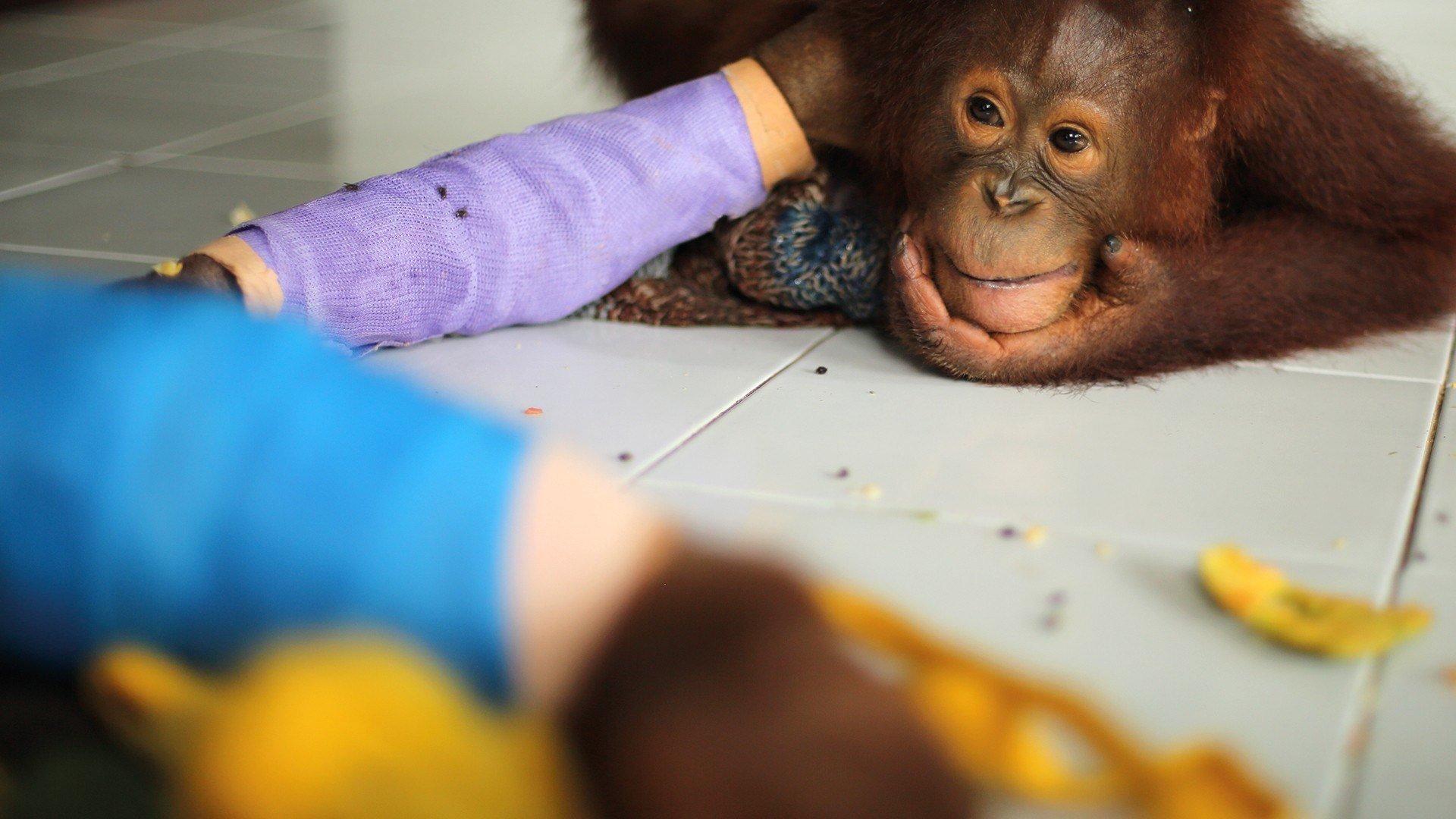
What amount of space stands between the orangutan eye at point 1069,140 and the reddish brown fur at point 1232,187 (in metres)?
0.07

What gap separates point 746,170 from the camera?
158cm

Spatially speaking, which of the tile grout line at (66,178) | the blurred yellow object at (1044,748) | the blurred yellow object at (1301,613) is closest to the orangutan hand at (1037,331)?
the blurred yellow object at (1301,613)

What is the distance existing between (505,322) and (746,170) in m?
0.32

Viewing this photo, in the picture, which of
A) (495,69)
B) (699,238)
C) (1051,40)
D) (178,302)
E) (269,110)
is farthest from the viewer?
(495,69)

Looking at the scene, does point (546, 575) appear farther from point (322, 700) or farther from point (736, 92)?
point (736, 92)

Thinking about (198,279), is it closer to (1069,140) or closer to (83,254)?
(83,254)

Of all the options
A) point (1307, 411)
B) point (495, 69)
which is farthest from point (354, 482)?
point (495, 69)

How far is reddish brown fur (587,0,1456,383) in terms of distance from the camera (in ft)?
4.29

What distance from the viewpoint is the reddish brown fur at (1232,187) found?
4.29ft

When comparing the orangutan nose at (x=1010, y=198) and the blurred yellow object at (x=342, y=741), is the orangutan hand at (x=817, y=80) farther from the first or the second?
the blurred yellow object at (x=342, y=741)

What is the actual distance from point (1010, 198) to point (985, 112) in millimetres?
103

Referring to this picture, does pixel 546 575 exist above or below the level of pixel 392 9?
above

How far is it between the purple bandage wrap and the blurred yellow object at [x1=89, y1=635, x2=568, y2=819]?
69 cm

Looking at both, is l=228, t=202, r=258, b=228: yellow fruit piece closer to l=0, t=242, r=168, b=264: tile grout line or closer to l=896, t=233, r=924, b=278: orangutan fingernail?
l=0, t=242, r=168, b=264: tile grout line
